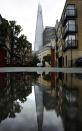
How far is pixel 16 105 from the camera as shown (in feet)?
25.0

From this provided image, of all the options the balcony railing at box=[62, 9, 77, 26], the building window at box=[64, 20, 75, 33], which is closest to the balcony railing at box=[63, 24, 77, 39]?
the building window at box=[64, 20, 75, 33]

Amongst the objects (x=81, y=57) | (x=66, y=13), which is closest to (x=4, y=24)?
(x=66, y=13)

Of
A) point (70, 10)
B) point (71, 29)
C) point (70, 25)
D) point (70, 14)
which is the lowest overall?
point (71, 29)

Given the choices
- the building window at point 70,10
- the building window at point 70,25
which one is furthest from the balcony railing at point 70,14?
the building window at point 70,25

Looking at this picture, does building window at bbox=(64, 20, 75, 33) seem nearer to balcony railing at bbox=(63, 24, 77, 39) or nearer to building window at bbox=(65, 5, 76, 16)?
balcony railing at bbox=(63, 24, 77, 39)

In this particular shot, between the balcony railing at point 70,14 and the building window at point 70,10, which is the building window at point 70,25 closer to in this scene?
the balcony railing at point 70,14

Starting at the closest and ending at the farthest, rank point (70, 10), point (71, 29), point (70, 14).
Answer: point (71, 29) < point (70, 14) < point (70, 10)

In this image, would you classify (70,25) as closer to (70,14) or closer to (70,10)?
(70,14)

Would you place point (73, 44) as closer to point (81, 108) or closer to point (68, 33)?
point (68, 33)

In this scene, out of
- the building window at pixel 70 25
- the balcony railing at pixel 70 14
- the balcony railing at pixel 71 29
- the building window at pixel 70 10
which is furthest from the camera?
the building window at pixel 70 10

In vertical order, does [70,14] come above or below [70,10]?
below

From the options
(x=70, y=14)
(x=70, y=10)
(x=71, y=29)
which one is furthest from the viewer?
(x=70, y=10)

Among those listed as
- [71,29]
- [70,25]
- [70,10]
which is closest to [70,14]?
[70,10]

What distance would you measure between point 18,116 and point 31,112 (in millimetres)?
521
